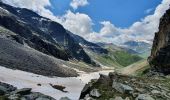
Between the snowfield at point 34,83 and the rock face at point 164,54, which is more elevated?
the rock face at point 164,54

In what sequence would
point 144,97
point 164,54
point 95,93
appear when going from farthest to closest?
point 164,54
point 95,93
point 144,97

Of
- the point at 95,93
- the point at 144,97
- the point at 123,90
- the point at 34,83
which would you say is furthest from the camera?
the point at 34,83

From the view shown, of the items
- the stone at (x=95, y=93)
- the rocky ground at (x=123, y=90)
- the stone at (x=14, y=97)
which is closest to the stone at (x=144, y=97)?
the rocky ground at (x=123, y=90)

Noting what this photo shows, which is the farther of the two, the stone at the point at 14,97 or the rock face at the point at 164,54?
the rock face at the point at 164,54

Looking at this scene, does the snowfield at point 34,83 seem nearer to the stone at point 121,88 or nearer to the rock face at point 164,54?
the rock face at point 164,54

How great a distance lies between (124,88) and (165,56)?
91.1 ft

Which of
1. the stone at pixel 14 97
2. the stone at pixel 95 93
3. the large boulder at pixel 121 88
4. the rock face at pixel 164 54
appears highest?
the rock face at pixel 164 54

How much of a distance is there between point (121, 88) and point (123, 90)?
22 cm

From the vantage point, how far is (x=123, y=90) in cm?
2223

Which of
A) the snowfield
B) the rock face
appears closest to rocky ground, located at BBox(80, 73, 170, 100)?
the rock face

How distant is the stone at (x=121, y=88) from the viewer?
72.6 feet

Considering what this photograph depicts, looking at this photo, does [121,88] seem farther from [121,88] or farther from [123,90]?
[123,90]

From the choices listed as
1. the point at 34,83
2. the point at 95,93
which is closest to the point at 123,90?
the point at 95,93

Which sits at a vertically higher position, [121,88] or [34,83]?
[34,83]
